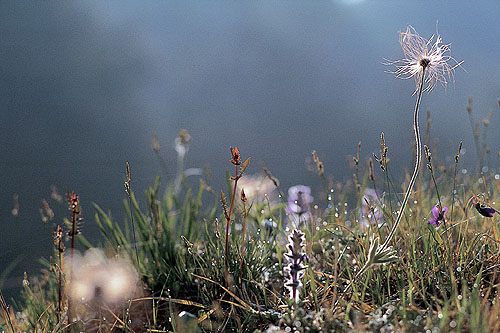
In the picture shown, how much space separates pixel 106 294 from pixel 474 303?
133 centimetres

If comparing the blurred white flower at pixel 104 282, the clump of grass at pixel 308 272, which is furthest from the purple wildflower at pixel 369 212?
the blurred white flower at pixel 104 282

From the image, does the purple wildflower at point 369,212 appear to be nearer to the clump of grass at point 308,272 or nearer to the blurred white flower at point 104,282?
the clump of grass at point 308,272

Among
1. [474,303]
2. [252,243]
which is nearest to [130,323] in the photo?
[252,243]

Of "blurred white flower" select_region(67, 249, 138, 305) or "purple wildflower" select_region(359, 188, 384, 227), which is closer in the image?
"purple wildflower" select_region(359, 188, 384, 227)

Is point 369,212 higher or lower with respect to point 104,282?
higher

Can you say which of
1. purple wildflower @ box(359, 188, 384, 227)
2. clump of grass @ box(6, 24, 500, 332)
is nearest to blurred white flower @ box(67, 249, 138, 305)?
clump of grass @ box(6, 24, 500, 332)

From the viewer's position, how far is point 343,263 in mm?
1771

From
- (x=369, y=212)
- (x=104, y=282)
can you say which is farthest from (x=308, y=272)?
(x=104, y=282)

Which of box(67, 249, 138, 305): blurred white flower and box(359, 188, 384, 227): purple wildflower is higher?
box(359, 188, 384, 227): purple wildflower

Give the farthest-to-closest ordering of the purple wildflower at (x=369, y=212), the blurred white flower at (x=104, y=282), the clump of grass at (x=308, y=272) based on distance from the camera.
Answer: the blurred white flower at (x=104, y=282)
the purple wildflower at (x=369, y=212)
the clump of grass at (x=308, y=272)

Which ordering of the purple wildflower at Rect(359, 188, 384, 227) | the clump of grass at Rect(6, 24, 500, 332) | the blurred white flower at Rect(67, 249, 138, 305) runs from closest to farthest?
the clump of grass at Rect(6, 24, 500, 332) < the purple wildflower at Rect(359, 188, 384, 227) < the blurred white flower at Rect(67, 249, 138, 305)

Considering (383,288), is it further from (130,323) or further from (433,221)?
(130,323)

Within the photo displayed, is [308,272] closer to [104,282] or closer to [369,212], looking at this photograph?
[369,212]

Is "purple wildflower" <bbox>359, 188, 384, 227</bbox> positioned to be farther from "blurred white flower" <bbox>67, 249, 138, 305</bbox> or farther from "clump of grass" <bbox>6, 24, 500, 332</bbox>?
"blurred white flower" <bbox>67, 249, 138, 305</bbox>
